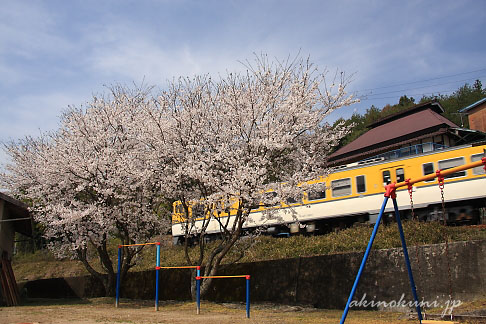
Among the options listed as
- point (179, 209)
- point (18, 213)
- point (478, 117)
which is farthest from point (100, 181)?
point (478, 117)

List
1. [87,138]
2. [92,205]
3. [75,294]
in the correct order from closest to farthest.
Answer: [92,205]
[87,138]
[75,294]

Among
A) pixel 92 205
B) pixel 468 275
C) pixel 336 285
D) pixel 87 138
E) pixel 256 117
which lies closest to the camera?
A: pixel 468 275

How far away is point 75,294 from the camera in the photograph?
A: 1927 centimetres

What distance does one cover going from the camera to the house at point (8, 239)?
14.0m

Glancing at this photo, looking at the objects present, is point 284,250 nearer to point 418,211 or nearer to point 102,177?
point 418,211

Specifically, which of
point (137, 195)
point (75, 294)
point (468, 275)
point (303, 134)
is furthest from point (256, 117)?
point (75, 294)

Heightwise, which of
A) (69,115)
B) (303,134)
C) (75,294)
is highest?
(69,115)

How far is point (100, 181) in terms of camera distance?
1338 cm

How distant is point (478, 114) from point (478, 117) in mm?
222

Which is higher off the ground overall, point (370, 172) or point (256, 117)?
point (256, 117)

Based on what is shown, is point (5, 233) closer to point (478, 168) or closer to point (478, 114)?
point (478, 168)

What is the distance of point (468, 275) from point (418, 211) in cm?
562

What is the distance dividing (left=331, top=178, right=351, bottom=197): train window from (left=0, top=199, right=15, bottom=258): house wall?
12.0 m

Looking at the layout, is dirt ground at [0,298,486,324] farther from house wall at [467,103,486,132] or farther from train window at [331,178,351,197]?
house wall at [467,103,486,132]
